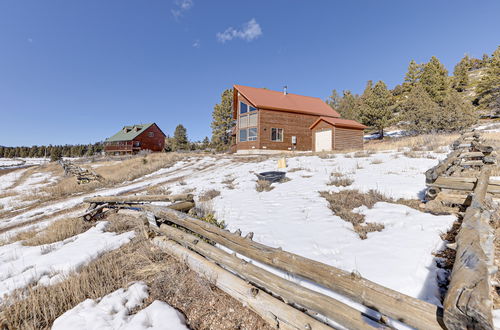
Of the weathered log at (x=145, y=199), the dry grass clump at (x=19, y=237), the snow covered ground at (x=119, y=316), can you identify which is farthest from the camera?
the dry grass clump at (x=19, y=237)

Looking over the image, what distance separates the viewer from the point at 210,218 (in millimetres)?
4832

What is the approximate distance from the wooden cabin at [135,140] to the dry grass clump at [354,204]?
50.4 m

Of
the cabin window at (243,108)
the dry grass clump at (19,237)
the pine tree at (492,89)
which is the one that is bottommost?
the dry grass clump at (19,237)

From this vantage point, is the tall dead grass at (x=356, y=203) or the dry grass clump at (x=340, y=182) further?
the dry grass clump at (x=340, y=182)

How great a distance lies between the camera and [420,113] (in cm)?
2714

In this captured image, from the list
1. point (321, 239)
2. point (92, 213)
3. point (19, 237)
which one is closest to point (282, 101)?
point (92, 213)

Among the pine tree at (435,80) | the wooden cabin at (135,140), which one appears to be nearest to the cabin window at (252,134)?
the pine tree at (435,80)

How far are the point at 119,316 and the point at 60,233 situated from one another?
16.0 feet

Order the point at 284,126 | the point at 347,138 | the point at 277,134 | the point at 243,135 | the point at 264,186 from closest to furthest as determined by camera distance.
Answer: the point at 264,186 < the point at 347,138 < the point at 277,134 < the point at 284,126 < the point at 243,135

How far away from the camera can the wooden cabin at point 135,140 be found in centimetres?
4781

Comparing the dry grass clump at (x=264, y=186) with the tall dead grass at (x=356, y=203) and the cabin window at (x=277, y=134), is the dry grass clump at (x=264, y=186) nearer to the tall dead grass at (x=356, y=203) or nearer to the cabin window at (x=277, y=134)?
the tall dead grass at (x=356, y=203)

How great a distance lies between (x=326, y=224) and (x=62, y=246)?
634cm

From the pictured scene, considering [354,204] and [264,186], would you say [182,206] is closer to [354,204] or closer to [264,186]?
[264,186]

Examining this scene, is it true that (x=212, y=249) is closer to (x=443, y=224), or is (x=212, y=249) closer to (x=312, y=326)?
(x=312, y=326)
